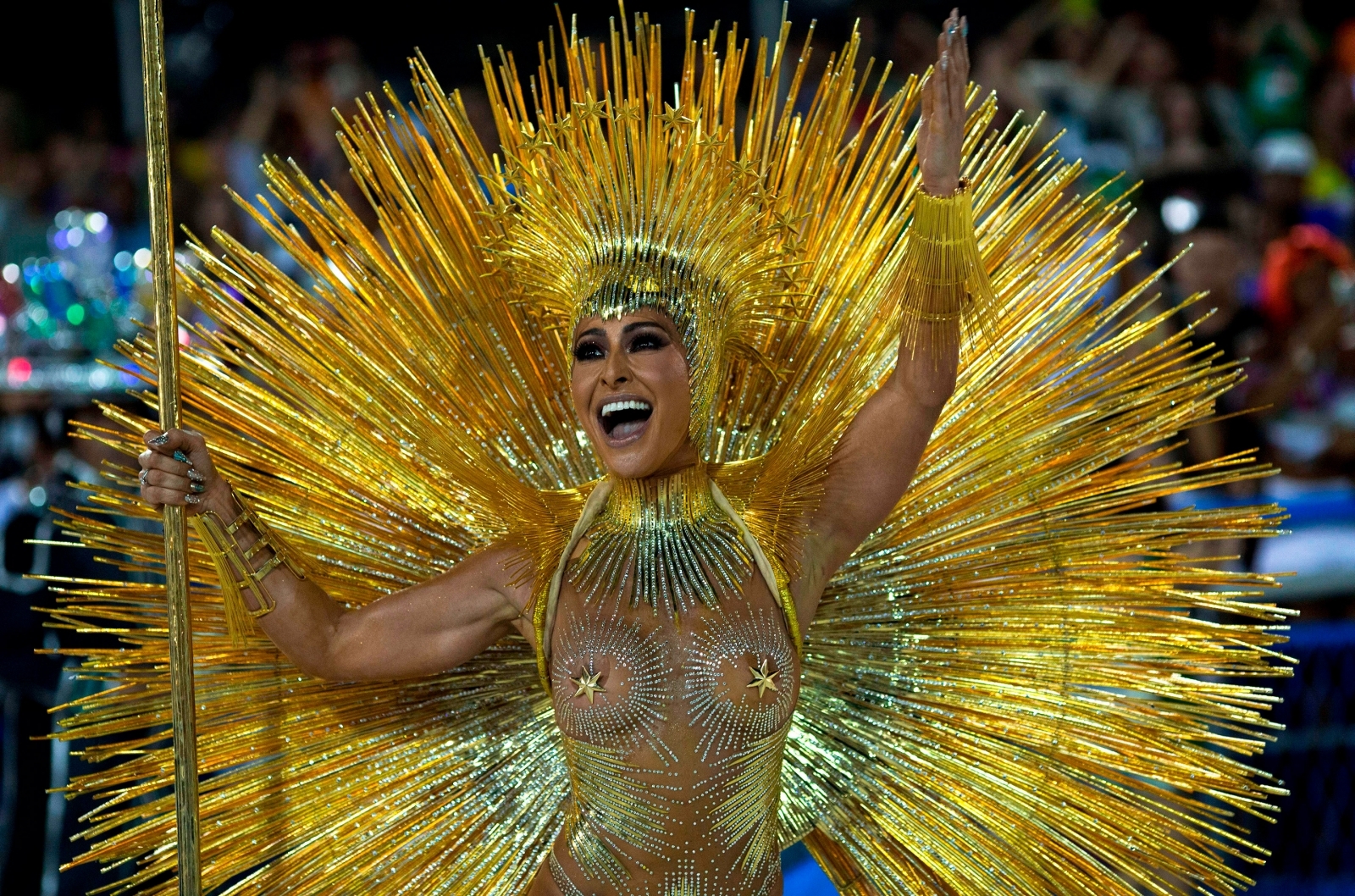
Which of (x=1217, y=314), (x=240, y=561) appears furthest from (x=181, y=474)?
(x=1217, y=314)

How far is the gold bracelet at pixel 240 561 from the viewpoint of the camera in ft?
6.95

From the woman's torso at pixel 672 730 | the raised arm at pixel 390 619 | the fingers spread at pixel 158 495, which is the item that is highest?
the fingers spread at pixel 158 495

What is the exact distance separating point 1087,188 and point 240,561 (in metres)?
3.87

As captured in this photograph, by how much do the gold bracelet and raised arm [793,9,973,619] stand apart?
2.60ft

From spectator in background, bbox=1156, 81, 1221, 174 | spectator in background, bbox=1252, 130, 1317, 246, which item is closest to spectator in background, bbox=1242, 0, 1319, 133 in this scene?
spectator in background, bbox=1252, 130, 1317, 246

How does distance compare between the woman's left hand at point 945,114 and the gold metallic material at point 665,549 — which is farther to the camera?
the gold metallic material at point 665,549

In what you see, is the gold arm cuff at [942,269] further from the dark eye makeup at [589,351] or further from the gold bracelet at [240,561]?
the gold bracelet at [240,561]

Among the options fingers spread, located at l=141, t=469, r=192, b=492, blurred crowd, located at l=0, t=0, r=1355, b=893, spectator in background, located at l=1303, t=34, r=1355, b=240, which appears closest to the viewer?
fingers spread, located at l=141, t=469, r=192, b=492

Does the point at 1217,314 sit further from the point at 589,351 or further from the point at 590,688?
the point at 590,688

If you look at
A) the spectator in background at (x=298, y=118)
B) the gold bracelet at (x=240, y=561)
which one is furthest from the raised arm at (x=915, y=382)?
the spectator in background at (x=298, y=118)

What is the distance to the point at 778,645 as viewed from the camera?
7.07 feet

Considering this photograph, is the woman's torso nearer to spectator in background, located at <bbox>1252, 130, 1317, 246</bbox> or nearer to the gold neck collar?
the gold neck collar

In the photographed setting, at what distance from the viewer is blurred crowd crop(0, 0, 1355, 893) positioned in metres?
3.62

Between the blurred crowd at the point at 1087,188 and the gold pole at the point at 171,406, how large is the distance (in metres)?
1.08
